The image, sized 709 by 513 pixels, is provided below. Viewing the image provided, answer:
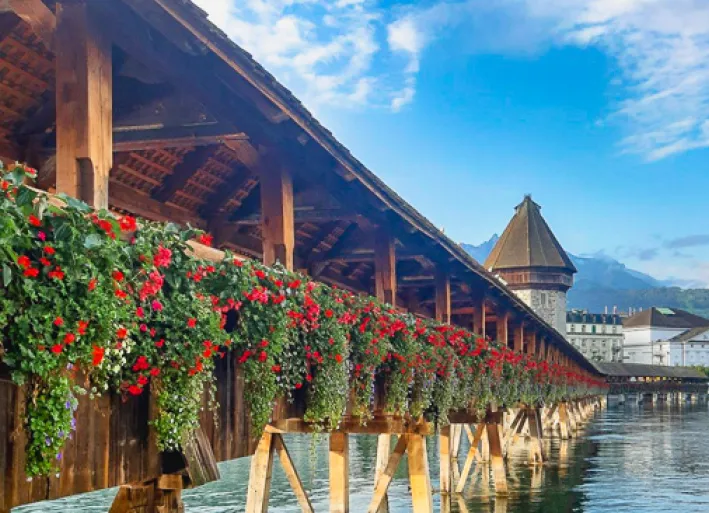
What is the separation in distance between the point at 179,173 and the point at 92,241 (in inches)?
269

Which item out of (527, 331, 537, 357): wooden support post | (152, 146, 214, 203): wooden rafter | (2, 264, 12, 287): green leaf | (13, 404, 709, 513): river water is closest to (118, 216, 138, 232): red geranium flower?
(2, 264, 12, 287): green leaf

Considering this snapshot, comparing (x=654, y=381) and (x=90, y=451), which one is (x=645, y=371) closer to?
(x=654, y=381)

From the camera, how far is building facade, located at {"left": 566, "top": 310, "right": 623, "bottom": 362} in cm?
12850

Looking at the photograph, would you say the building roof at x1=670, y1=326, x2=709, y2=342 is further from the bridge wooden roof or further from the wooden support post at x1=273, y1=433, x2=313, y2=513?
the wooden support post at x1=273, y1=433, x2=313, y2=513

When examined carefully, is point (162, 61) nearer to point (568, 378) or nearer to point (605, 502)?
point (605, 502)

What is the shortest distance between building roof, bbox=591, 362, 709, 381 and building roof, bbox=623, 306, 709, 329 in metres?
31.8

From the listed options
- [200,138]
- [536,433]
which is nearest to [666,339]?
[536,433]

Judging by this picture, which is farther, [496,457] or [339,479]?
[496,457]

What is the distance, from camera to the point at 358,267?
1725 centimetres

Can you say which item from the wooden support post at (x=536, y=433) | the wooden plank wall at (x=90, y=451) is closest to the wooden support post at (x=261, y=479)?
the wooden plank wall at (x=90, y=451)

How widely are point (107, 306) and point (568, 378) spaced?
32.0 meters

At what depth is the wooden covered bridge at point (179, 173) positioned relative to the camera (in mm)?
4965

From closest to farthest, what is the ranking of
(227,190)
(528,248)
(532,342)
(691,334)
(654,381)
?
(227,190), (532,342), (528,248), (654,381), (691,334)

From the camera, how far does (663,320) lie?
13425cm
